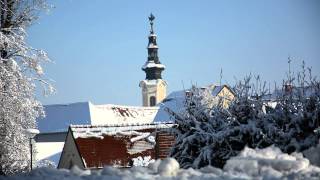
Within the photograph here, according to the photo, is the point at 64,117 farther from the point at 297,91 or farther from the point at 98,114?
the point at 297,91

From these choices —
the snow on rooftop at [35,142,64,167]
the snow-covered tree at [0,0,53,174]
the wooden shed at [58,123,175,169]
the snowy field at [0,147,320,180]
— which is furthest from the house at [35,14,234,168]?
the snowy field at [0,147,320,180]

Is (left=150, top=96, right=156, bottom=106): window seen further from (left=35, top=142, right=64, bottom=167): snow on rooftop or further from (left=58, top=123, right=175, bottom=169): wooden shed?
(left=58, top=123, right=175, bottom=169): wooden shed

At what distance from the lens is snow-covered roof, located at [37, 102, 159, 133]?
5588 cm

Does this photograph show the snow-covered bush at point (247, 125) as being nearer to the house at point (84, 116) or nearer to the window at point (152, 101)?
the house at point (84, 116)

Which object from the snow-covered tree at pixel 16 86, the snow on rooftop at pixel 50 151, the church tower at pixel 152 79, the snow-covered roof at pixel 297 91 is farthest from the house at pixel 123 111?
the snow-covered roof at pixel 297 91

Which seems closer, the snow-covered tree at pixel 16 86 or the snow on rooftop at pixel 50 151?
the snow-covered tree at pixel 16 86

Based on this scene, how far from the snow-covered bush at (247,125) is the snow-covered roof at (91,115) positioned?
4155cm

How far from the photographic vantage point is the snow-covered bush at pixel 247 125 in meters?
9.88

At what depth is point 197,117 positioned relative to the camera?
11.6 metres

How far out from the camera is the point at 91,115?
2277 inches

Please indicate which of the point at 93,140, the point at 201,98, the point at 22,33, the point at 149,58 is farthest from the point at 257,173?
the point at 149,58

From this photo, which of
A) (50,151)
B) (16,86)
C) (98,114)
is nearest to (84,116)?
(98,114)

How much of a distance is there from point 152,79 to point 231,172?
216 feet

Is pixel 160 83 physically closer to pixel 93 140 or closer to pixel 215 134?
pixel 93 140
